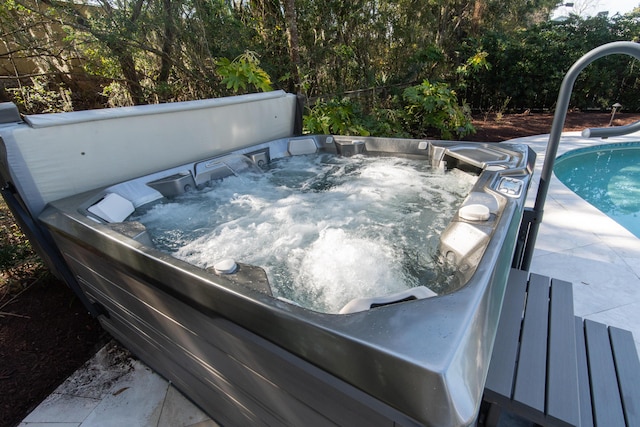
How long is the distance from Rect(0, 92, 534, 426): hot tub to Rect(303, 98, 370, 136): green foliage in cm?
135

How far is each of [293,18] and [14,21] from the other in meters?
3.05

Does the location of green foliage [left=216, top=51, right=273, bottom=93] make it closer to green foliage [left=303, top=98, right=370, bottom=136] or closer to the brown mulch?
green foliage [left=303, top=98, right=370, bottom=136]

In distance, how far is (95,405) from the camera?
4.52 ft

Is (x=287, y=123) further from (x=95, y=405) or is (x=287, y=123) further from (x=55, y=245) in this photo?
(x=95, y=405)

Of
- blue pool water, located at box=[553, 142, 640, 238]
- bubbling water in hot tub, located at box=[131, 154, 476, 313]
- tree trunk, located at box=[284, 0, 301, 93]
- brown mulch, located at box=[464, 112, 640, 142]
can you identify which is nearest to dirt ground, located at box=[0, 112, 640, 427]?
bubbling water in hot tub, located at box=[131, 154, 476, 313]

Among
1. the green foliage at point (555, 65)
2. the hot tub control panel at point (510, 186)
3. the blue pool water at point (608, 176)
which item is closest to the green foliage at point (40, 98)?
the hot tub control panel at point (510, 186)

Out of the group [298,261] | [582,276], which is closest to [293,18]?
[298,261]

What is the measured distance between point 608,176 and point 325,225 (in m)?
5.17

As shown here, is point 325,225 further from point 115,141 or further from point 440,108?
point 440,108

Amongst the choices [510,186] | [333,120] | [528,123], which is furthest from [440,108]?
[510,186]

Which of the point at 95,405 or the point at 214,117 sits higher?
the point at 214,117

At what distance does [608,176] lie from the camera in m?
4.77

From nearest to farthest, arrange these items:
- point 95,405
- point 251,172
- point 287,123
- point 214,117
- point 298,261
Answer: point 95,405 < point 298,261 < point 214,117 < point 251,172 < point 287,123

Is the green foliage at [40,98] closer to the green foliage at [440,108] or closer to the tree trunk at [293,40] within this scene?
the tree trunk at [293,40]
